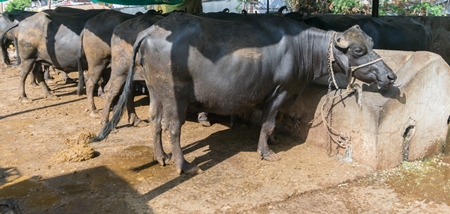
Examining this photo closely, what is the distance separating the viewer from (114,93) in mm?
6465

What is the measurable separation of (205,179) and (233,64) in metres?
1.36

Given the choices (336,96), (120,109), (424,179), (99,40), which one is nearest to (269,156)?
(336,96)

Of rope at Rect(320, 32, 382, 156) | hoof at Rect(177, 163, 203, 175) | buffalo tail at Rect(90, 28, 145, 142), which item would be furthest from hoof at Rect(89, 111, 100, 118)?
rope at Rect(320, 32, 382, 156)

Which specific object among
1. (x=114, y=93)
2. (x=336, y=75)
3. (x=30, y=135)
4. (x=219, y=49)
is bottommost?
(x=30, y=135)

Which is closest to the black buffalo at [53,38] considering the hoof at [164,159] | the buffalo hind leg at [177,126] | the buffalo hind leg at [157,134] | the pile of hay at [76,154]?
the pile of hay at [76,154]

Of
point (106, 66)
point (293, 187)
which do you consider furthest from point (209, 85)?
point (106, 66)

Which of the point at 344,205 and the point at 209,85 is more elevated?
the point at 209,85

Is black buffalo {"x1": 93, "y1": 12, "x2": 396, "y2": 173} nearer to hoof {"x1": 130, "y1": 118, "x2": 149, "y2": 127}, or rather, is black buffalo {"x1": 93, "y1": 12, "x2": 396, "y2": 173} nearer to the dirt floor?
the dirt floor

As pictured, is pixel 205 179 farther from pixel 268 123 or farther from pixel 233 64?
pixel 233 64

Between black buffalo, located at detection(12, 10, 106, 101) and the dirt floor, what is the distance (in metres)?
2.15

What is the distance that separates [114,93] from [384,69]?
395 centimetres

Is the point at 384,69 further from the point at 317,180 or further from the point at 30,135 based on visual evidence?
the point at 30,135

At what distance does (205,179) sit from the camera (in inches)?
188

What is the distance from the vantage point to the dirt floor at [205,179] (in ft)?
13.6
